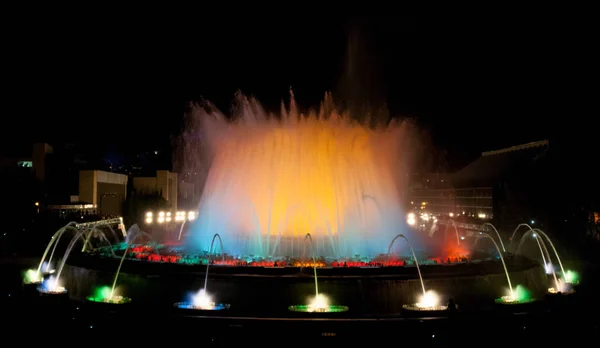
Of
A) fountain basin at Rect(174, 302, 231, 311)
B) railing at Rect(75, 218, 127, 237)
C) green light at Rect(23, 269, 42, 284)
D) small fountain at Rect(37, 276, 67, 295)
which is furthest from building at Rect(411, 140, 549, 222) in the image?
green light at Rect(23, 269, 42, 284)

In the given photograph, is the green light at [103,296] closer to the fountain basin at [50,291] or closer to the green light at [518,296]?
the fountain basin at [50,291]

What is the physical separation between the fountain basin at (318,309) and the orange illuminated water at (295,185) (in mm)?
8878

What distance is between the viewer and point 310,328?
440 inches

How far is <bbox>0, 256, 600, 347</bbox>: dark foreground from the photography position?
36.3ft

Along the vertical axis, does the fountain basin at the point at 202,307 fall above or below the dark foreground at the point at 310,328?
above

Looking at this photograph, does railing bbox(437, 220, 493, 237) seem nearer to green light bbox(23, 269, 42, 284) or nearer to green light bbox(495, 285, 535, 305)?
green light bbox(495, 285, 535, 305)

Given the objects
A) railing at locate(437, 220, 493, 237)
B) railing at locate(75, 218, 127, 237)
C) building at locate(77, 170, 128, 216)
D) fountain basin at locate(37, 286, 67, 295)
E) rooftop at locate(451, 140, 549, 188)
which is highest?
rooftop at locate(451, 140, 549, 188)

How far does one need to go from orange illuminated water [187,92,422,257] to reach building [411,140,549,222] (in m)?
21.7

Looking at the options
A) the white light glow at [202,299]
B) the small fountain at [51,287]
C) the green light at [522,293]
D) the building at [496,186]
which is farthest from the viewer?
the building at [496,186]

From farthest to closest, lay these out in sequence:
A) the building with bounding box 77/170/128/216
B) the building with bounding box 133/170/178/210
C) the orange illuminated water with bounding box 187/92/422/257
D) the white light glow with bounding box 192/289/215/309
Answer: the building with bounding box 133/170/178/210 → the building with bounding box 77/170/128/216 → the orange illuminated water with bounding box 187/92/422/257 → the white light glow with bounding box 192/289/215/309

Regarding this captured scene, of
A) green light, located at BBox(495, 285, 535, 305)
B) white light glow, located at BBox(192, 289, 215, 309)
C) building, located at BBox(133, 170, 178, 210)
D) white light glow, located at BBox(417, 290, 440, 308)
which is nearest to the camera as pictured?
white light glow, located at BBox(192, 289, 215, 309)

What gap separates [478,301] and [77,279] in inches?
500

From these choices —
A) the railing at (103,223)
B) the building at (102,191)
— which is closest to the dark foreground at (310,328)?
the railing at (103,223)

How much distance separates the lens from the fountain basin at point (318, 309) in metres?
12.0
